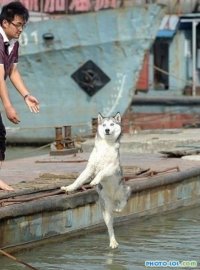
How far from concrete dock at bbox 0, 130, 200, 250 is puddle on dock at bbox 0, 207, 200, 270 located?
0.50 feet

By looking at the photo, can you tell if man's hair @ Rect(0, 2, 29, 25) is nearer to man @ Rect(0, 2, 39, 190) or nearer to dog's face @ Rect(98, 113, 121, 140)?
man @ Rect(0, 2, 39, 190)

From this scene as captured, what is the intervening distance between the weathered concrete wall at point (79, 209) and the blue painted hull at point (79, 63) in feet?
31.9

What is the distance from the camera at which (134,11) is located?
2292cm

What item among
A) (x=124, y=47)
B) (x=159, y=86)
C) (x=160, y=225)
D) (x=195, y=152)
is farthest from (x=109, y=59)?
(x=160, y=225)

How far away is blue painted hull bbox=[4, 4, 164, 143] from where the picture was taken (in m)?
22.5

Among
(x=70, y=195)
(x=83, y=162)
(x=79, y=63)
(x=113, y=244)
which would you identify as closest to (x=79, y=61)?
(x=79, y=63)

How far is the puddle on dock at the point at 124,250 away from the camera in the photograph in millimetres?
9383

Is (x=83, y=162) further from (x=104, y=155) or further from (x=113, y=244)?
(x=104, y=155)

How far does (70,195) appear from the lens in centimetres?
1043

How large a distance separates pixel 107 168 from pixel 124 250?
3.47ft

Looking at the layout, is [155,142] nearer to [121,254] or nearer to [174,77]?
[121,254]

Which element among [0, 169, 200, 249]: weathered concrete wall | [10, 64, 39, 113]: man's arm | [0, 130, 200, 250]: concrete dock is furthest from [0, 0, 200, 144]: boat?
[10, 64, 39, 113]: man's arm

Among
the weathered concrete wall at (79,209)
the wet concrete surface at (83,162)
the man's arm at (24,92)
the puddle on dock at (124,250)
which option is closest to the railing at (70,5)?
the wet concrete surface at (83,162)

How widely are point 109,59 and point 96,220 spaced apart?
1234 centimetres
